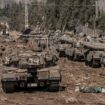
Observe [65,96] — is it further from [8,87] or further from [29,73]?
[8,87]

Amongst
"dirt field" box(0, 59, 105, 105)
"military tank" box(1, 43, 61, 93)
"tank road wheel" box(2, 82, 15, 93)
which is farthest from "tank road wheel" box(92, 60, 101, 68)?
"tank road wheel" box(2, 82, 15, 93)

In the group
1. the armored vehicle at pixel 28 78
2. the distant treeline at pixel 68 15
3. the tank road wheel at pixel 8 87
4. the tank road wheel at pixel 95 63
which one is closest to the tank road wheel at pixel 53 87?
the armored vehicle at pixel 28 78

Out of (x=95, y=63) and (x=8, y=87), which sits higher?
(x=8, y=87)

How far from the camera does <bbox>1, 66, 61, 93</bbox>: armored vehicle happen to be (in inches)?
806

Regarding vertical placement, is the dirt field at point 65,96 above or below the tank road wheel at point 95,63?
above

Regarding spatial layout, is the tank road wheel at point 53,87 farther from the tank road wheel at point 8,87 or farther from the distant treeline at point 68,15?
the distant treeline at point 68,15

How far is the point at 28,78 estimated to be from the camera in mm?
20734

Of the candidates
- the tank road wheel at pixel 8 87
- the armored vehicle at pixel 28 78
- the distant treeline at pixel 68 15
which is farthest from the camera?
the distant treeline at pixel 68 15

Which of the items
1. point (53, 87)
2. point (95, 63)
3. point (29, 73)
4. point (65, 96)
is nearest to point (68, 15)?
point (95, 63)

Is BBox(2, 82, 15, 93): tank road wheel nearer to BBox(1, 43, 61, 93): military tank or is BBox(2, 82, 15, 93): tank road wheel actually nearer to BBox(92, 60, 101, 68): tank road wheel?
BBox(1, 43, 61, 93): military tank

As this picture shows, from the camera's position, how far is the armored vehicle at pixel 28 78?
20.5 m

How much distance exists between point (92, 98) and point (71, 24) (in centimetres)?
6442

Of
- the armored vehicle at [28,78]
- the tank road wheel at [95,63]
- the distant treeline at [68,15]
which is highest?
the armored vehicle at [28,78]

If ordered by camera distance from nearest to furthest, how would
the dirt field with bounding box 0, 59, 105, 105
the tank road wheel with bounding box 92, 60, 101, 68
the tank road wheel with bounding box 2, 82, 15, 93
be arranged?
the dirt field with bounding box 0, 59, 105, 105 < the tank road wheel with bounding box 2, 82, 15, 93 < the tank road wheel with bounding box 92, 60, 101, 68
